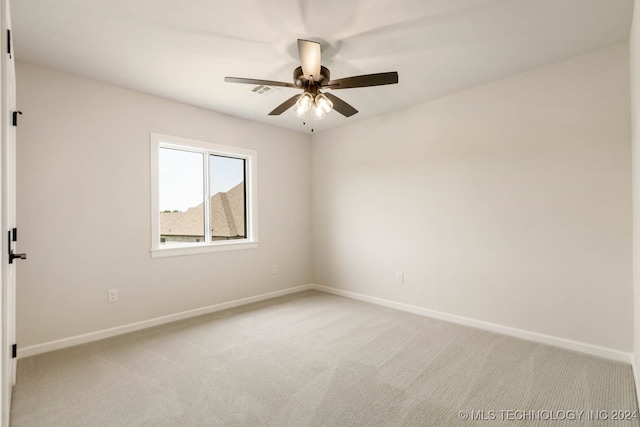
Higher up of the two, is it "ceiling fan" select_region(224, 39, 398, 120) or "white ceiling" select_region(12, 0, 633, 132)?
"white ceiling" select_region(12, 0, 633, 132)

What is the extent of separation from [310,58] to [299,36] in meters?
0.37

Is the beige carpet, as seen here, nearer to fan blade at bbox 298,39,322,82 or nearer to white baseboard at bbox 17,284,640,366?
white baseboard at bbox 17,284,640,366

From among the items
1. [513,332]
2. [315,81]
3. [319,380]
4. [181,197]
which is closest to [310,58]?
[315,81]

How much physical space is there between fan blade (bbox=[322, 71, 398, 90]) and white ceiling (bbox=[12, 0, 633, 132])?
1.22ft

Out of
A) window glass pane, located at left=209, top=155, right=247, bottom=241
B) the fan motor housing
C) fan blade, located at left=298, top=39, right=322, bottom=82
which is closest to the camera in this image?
fan blade, located at left=298, top=39, right=322, bottom=82

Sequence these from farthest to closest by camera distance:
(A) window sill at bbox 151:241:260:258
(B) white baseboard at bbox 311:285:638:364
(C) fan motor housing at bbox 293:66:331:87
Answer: (A) window sill at bbox 151:241:260:258 < (B) white baseboard at bbox 311:285:638:364 < (C) fan motor housing at bbox 293:66:331:87

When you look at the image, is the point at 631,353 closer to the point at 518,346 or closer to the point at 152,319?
the point at 518,346

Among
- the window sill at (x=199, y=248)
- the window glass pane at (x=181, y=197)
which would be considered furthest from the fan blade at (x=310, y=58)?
the window sill at (x=199, y=248)

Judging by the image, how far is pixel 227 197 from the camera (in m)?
4.27

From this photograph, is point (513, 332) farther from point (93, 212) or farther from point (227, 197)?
point (93, 212)

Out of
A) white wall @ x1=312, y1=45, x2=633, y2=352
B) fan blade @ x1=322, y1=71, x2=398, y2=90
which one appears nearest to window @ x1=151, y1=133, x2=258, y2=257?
white wall @ x1=312, y1=45, x2=633, y2=352

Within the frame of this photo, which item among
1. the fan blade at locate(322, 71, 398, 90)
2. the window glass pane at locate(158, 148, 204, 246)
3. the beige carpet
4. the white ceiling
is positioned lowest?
the beige carpet

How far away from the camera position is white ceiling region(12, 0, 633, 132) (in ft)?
6.68

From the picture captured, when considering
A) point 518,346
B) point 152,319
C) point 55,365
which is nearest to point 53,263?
point 55,365
